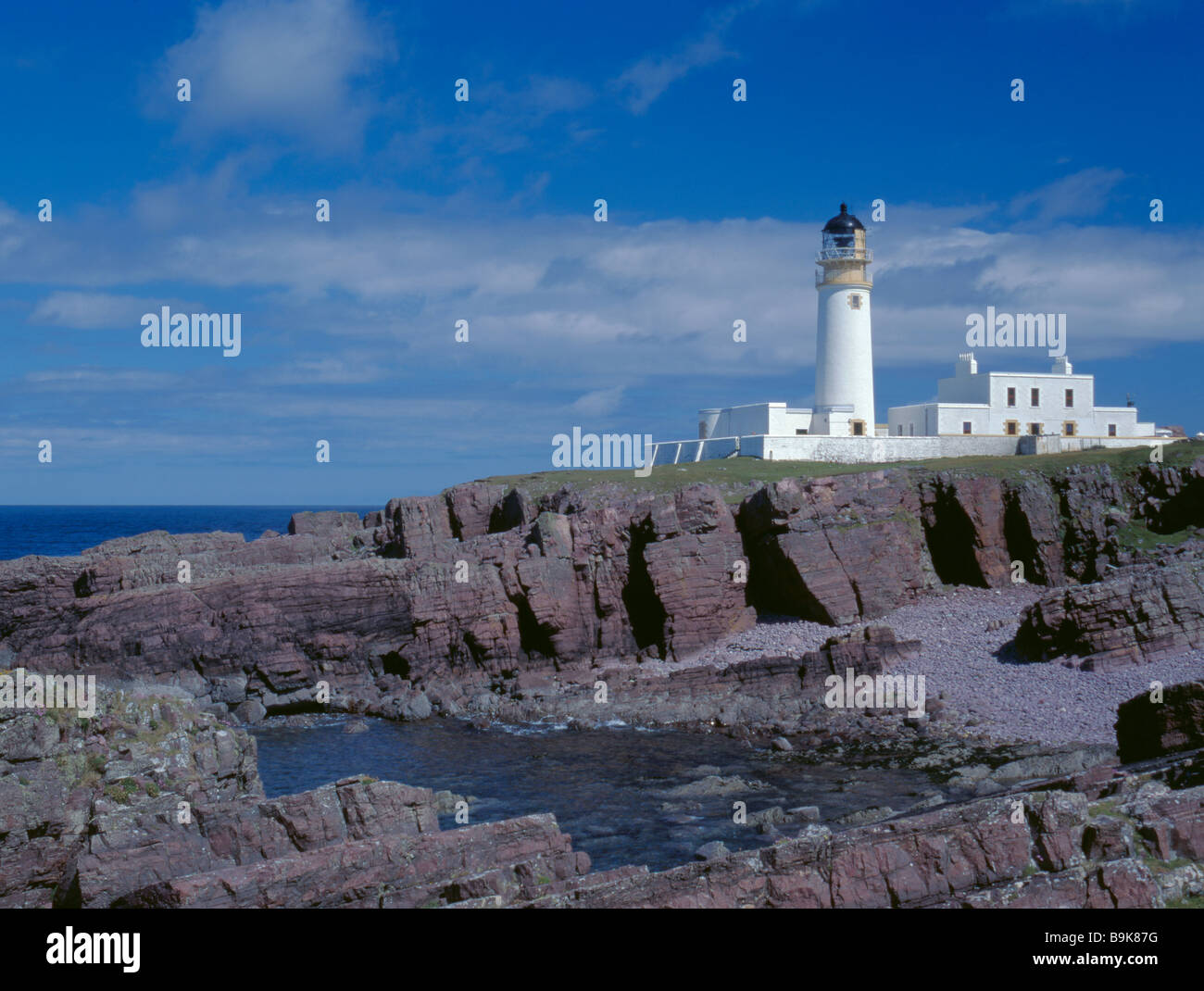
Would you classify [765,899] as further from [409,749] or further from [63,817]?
[409,749]

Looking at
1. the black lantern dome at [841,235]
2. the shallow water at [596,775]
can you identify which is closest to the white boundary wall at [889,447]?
the black lantern dome at [841,235]

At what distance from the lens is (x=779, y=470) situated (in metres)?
62.8

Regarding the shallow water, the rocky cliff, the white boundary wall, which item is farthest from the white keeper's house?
the shallow water

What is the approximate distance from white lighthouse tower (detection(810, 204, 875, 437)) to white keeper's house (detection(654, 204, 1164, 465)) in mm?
69

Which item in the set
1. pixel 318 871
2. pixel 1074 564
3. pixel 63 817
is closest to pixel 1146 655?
pixel 1074 564

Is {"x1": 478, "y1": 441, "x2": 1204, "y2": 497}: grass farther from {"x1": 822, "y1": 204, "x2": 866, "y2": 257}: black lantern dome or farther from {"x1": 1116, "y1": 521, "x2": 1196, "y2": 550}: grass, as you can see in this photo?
{"x1": 822, "y1": 204, "x2": 866, "y2": 257}: black lantern dome

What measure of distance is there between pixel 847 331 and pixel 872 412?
20.8ft

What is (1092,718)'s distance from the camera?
2886 centimetres

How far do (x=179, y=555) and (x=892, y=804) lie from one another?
3396cm

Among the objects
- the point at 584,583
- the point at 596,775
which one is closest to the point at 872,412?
the point at 584,583

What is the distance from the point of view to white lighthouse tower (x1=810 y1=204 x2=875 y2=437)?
7175 centimetres

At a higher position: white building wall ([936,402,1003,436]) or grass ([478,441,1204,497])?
white building wall ([936,402,1003,436])

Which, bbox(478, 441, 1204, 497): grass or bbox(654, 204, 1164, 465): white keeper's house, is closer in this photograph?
bbox(478, 441, 1204, 497): grass
